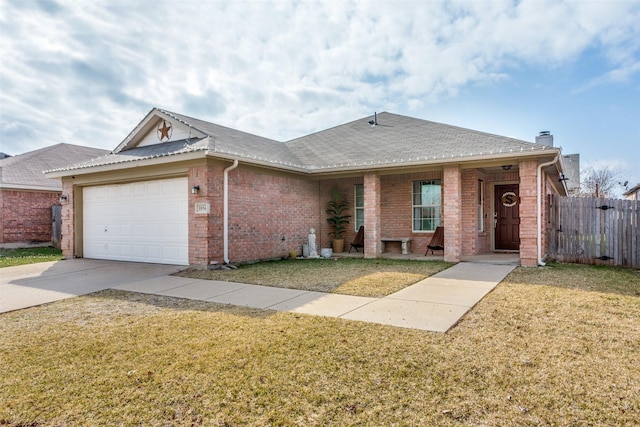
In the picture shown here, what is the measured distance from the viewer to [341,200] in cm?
1349

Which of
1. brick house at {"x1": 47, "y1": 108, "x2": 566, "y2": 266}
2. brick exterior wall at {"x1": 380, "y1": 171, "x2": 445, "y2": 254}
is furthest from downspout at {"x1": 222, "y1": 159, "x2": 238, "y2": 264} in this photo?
brick exterior wall at {"x1": 380, "y1": 171, "x2": 445, "y2": 254}

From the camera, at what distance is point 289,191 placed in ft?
37.8

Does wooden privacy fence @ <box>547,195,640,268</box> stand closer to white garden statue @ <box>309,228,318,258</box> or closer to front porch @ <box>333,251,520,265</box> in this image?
front porch @ <box>333,251,520,265</box>

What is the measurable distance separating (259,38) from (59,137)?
56.9 feet

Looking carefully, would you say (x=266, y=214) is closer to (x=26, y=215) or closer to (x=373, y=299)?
(x=373, y=299)

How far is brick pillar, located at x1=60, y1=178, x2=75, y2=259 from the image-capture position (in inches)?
465

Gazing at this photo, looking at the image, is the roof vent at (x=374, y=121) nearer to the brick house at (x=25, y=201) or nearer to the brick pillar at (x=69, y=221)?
the brick pillar at (x=69, y=221)

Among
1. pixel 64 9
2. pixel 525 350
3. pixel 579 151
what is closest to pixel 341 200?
pixel 64 9

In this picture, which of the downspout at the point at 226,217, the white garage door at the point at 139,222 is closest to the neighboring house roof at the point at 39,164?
the white garage door at the point at 139,222

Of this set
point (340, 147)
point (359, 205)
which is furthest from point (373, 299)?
point (340, 147)

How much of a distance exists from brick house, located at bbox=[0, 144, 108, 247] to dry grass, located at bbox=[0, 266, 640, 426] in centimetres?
1327

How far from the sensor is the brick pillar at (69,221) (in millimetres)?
11820

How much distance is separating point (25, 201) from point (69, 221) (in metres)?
5.96

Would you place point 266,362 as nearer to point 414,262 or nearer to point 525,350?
point 525,350
